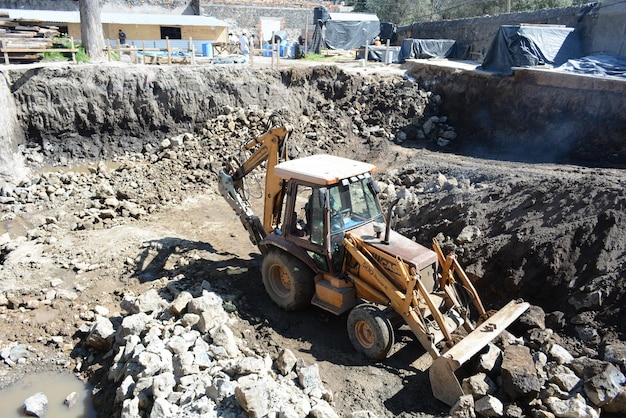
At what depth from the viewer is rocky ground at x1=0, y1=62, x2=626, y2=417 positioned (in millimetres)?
5629

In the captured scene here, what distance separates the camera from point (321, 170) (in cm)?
717

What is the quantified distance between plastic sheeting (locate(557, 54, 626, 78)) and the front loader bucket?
38.5 ft

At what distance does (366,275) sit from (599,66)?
41.6ft

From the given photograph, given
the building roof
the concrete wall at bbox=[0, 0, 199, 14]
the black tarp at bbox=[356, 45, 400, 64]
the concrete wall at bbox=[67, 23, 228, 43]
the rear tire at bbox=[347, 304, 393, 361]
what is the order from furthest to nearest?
1. the concrete wall at bbox=[0, 0, 199, 14]
2. the concrete wall at bbox=[67, 23, 228, 43]
3. the building roof
4. the black tarp at bbox=[356, 45, 400, 64]
5. the rear tire at bbox=[347, 304, 393, 361]

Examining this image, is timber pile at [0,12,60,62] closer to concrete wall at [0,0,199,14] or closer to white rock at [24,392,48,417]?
white rock at [24,392,48,417]

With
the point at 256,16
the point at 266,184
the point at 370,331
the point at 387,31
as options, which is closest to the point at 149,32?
the point at 256,16

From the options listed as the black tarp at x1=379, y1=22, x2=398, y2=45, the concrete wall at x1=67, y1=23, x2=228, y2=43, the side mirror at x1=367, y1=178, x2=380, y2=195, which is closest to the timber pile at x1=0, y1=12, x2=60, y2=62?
the concrete wall at x1=67, y1=23, x2=228, y2=43

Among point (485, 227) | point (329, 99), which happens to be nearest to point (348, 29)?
point (329, 99)

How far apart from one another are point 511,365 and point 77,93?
46.7ft

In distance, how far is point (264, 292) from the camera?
8305 millimetres

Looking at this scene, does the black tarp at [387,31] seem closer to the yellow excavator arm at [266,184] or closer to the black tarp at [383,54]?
the black tarp at [383,54]

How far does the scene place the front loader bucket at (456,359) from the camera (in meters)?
5.64

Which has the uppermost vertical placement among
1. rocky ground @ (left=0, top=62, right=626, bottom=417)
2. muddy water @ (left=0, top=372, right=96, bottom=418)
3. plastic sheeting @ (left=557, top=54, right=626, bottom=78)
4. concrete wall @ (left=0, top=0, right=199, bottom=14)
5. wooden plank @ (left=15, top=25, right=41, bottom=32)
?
concrete wall @ (left=0, top=0, right=199, bottom=14)

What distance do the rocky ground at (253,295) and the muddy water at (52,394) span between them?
0.17m
